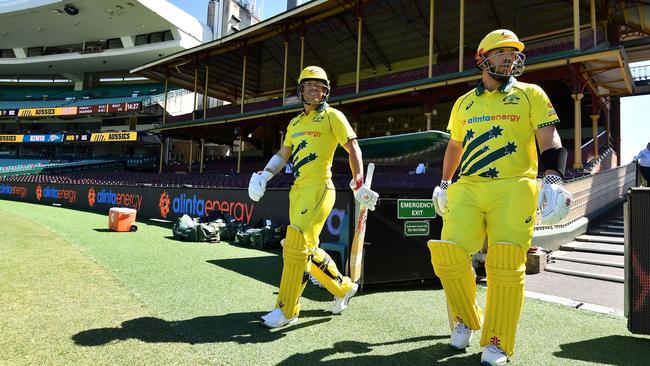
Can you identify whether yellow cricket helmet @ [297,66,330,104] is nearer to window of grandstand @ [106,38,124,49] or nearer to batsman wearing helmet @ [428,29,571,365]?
batsman wearing helmet @ [428,29,571,365]

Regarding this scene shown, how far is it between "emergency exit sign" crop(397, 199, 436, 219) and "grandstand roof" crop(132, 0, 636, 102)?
50.7ft

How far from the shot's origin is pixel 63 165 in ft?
110

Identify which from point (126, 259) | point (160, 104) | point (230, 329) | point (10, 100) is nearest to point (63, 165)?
point (160, 104)

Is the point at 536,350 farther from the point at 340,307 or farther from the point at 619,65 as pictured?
the point at 619,65

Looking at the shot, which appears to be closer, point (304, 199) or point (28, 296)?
point (304, 199)

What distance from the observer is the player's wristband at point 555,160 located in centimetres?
243

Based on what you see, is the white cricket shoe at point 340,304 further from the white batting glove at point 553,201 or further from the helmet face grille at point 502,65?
the helmet face grille at point 502,65

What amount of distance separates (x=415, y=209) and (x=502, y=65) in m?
2.57

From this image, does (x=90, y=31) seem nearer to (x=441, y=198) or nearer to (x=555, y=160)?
(x=441, y=198)

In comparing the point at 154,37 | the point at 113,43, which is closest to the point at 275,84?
the point at 154,37

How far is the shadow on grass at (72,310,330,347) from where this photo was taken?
2.72 metres

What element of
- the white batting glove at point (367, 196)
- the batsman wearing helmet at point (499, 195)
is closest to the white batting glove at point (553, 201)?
the batsman wearing helmet at point (499, 195)

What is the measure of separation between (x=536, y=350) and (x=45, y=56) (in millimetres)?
54777

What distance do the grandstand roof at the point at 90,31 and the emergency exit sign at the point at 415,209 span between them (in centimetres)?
3893
